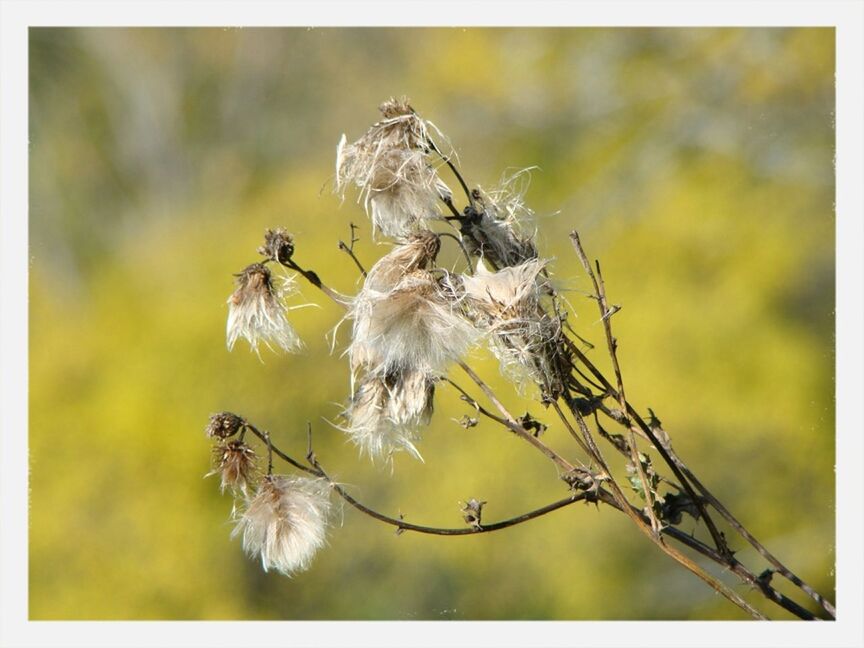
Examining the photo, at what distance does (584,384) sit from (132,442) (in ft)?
10.9

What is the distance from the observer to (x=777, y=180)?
4.08 metres

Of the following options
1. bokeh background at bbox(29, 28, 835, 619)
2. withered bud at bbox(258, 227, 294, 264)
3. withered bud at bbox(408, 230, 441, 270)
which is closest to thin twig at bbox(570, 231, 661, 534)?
withered bud at bbox(408, 230, 441, 270)

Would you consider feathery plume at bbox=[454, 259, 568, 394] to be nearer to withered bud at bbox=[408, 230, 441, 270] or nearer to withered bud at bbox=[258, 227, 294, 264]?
withered bud at bbox=[408, 230, 441, 270]

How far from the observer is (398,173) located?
78 cm

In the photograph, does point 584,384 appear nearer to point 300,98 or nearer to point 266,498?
point 266,498

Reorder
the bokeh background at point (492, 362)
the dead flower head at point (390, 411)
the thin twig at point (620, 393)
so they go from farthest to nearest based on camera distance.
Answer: the bokeh background at point (492, 362) → the dead flower head at point (390, 411) → the thin twig at point (620, 393)

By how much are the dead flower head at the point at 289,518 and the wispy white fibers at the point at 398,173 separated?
0.70ft

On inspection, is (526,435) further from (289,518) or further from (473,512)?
(289,518)

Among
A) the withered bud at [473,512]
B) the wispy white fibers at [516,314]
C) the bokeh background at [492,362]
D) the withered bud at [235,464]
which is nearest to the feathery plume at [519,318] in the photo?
the wispy white fibers at [516,314]

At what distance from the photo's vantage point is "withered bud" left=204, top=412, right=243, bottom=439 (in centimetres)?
78

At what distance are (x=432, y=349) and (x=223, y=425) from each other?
0.17 m

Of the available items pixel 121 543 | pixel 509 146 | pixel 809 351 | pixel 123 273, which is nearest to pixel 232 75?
pixel 123 273

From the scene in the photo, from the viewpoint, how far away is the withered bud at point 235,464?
0.79 m

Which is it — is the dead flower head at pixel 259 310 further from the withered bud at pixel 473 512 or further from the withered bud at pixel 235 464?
the withered bud at pixel 473 512
